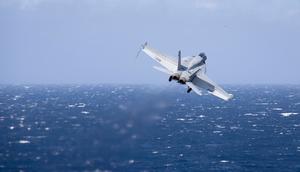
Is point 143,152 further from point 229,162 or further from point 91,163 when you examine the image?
point 91,163

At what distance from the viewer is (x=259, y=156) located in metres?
197

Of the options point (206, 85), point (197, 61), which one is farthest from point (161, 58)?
point (206, 85)

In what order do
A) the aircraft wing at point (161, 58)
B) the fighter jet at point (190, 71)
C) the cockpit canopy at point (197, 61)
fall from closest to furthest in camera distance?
the fighter jet at point (190, 71) → the aircraft wing at point (161, 58) → the cockpit canopy at point (197, 61)

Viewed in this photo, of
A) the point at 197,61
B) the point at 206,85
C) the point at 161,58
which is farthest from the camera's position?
the point at 197,61

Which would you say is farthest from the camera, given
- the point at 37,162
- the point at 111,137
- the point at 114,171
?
the point at 37,162

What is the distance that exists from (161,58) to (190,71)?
8.58m

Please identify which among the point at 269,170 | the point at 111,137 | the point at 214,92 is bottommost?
the point at 269,170

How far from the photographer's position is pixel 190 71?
74750mm

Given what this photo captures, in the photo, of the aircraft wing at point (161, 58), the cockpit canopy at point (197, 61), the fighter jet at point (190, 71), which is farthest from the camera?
the cockpit canopy at point (197, 61)

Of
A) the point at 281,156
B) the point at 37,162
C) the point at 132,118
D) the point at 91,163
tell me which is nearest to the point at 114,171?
the point at 91,163

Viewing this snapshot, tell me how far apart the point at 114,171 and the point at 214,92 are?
91.9 m

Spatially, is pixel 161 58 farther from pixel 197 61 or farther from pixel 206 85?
A: pixel 206 85

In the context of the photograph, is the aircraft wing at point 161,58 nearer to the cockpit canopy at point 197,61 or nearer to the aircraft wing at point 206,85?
the cockpit canopy at point 197,61

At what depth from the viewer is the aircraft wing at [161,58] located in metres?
78.9
